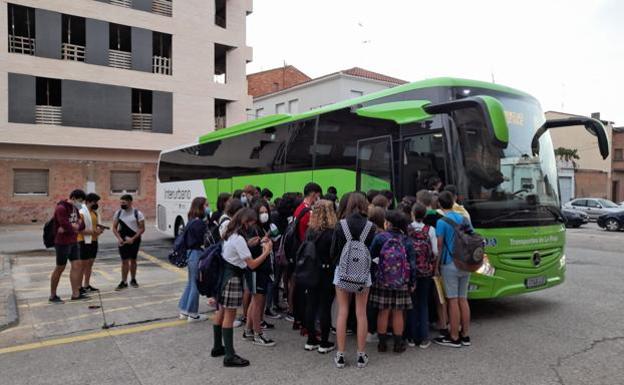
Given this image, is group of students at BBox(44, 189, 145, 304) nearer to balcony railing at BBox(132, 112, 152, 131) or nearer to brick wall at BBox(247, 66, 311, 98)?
balcony railing at BBox(132, 112, 152, 131)

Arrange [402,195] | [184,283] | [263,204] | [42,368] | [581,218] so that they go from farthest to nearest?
[581,218], [184,283], [402,195], [263,204], [42,368]

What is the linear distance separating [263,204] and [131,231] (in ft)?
11.6

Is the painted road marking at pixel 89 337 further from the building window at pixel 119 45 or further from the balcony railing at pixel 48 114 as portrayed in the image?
the building window at pixel 119 45

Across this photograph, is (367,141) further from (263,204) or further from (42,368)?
(42,368)

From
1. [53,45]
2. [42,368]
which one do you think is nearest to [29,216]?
[53,45]

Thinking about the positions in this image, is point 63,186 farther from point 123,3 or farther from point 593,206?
point 593,206

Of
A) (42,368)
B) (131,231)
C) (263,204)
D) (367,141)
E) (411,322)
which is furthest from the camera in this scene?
(131,231)

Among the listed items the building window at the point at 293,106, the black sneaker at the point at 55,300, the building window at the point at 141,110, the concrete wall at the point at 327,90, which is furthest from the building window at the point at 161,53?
the black sneaker at the point at 55,300

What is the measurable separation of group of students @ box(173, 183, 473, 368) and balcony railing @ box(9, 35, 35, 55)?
23973 mm

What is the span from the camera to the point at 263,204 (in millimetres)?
6043

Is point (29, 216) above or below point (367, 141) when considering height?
below

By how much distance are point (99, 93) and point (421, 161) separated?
2286 cm

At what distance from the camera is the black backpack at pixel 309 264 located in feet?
16.4

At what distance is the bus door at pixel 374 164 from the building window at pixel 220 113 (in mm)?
23411
